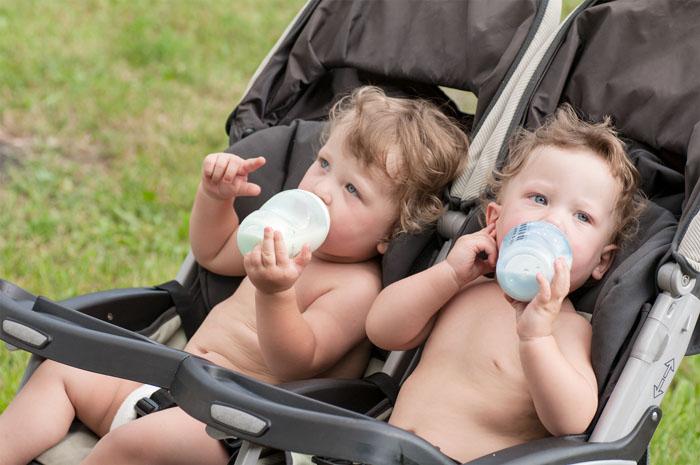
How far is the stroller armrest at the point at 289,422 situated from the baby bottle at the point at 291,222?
0.39m

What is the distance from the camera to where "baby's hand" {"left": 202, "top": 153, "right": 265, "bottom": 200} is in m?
2.64

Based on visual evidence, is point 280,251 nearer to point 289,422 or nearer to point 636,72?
point 289,422

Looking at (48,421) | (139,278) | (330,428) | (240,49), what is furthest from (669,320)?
(240,49)

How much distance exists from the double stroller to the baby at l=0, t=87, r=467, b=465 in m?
0.07

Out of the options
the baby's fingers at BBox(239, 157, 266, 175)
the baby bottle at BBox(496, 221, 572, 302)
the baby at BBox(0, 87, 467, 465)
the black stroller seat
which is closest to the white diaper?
the baby at BBox(0, 87, 467, 465)

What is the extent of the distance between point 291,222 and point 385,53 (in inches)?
30.4

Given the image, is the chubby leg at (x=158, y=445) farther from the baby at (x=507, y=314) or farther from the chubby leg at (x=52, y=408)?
the baby at (x=507, y=314)

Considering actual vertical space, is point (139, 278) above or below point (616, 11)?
below

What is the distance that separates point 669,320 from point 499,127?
2.25 feet

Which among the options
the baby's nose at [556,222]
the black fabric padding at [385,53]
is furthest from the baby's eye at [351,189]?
the baby's nose at [556,222]

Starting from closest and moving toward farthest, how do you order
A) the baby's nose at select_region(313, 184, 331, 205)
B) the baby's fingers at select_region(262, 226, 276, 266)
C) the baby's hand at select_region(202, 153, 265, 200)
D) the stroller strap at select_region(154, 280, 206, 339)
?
the baby's fingers at select_region(262, 226, 276, 266), the baby's nose at select_region(313, 184, 331, 205), the baby's hand at select_region(202, 153, 265, 200), the stroller strap at select_region(154, 280, 206, 339)

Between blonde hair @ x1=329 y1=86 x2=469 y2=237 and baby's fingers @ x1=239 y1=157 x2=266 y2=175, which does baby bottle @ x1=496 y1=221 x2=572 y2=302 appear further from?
baby's fingers @ x1=239 y1=157 x2=266 y2=175

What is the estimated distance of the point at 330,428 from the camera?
68.5 inches

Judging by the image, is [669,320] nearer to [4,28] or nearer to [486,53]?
[486,53]
